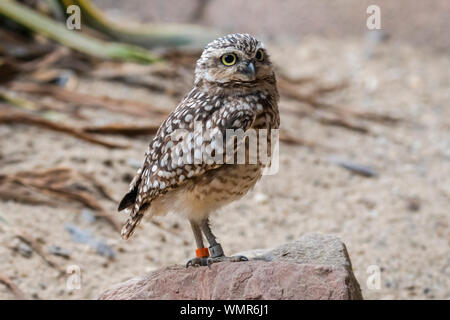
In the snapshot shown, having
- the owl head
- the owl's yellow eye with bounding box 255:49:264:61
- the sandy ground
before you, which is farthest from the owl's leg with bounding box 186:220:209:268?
the sandy ground

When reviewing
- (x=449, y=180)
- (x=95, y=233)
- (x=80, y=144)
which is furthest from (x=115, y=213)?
(x=449, y=180)

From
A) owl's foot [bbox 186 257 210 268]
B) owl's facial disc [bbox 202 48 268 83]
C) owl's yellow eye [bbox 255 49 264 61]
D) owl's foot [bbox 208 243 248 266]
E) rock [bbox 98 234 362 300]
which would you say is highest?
owl's yellow eye [bbox 255 49 264 61]

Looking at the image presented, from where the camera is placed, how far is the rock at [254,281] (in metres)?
2.95

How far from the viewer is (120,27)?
282 inches

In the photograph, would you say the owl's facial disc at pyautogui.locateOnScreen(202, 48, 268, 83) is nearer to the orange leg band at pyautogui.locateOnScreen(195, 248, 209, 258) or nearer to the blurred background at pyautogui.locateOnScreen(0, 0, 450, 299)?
the orange leg band at pyautogui.locateOnScreen(195, 248, 209, 258)

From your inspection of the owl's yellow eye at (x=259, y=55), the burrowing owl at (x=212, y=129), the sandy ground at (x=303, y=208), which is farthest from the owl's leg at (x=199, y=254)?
the sandy ground at (x=303, y=208)

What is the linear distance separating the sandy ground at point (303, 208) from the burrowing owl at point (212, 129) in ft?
3.75

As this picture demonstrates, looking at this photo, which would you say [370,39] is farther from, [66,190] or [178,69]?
[66,190]

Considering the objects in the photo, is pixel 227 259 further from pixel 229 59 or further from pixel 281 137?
pixel 281 137

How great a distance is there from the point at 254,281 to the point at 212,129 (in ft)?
2.53

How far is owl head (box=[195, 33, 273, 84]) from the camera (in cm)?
326

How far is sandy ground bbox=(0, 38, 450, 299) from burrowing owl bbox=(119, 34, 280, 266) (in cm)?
114
